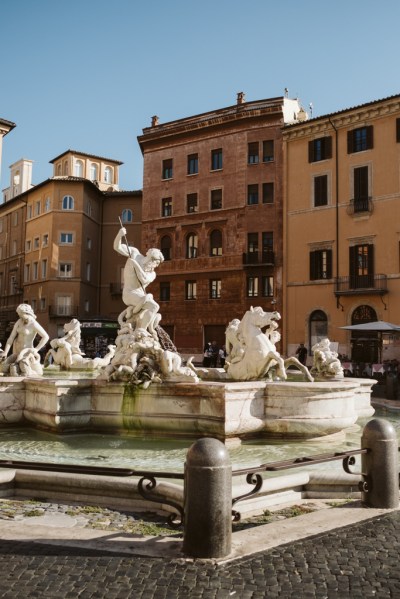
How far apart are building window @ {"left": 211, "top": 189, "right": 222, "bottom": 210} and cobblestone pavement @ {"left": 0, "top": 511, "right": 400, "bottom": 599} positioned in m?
33.7

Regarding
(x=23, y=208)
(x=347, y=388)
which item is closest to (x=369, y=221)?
(x=347, y=388)

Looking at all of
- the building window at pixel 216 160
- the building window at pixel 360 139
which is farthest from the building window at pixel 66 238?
the building window at pixel 360 139

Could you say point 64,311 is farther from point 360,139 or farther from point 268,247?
point 360,139

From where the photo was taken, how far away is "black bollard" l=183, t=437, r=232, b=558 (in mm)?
3689

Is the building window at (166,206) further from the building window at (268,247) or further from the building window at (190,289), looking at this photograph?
the building window at (268,247)

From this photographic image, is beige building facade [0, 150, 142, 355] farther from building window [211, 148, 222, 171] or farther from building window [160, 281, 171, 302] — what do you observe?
building window [211, 148, 222, 171]

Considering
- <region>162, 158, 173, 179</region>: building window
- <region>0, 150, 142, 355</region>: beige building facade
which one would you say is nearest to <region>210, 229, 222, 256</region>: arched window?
<region>162, 158, 173, 179</region>: building window

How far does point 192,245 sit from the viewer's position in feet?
123

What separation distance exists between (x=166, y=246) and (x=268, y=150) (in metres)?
9.23

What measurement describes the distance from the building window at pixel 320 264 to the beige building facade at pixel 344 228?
0.06 m

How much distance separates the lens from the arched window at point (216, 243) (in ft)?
119

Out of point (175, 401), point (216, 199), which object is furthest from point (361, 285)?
point (175, 401)

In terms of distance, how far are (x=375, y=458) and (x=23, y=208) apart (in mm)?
49545

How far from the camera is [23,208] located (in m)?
50.4
